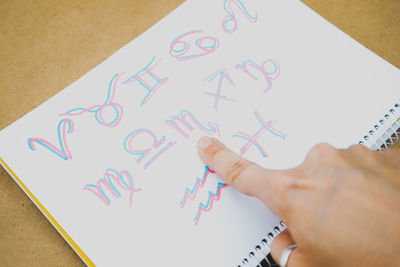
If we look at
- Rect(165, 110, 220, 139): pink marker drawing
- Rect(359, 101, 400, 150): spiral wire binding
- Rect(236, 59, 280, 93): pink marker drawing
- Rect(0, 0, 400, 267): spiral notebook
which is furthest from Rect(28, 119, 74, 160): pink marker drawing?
Rect(359, 101, 400, 150): spiral wire binding

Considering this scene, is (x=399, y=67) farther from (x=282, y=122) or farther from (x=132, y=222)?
(x=132, y=222)

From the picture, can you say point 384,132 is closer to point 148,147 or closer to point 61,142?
point 148,147

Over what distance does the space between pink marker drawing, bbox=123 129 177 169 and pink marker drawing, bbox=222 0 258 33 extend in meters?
0.19

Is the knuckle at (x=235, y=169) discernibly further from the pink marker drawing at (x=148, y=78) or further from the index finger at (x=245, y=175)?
the pink marker drawing at (x=148, y=78)

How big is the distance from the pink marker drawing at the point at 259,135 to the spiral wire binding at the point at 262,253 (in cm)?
9

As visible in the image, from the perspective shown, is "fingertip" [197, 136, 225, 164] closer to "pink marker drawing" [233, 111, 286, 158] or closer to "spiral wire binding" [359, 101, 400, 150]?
"pink marker drawing" [233, 111, 286, 158]

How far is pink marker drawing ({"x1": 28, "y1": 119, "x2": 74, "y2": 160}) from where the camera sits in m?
0.36

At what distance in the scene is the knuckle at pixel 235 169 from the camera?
333 mm

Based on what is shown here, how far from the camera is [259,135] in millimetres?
386

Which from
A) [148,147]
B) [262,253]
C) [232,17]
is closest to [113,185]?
[148,147]

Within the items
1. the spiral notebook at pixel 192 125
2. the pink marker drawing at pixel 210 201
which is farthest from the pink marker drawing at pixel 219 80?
the pink marker drawing at pixel 210 201

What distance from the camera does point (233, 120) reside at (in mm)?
392

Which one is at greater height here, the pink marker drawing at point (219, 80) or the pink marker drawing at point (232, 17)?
the pink marker drawing at point (232, 17)

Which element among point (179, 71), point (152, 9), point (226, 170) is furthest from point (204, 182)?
point (152, 9)
